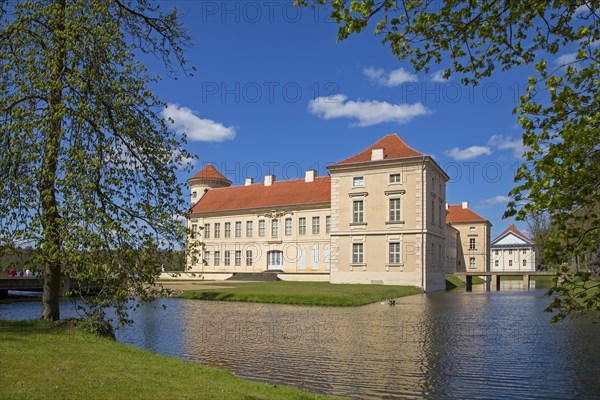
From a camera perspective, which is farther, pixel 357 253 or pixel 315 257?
pixel 315 257

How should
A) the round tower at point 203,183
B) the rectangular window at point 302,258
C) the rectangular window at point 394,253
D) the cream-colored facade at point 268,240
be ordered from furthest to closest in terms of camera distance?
the round tower at point 203,183, the rectangular window at point 302,258, the cream-colored facade at point 268,240, the rectangular window at point 394,253

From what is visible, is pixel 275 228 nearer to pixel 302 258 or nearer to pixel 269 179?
pixel 302 258

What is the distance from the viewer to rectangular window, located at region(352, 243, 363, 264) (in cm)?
4403

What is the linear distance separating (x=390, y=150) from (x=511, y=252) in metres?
59.3

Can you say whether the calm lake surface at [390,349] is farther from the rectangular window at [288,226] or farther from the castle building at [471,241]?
the castle building at [471,241]

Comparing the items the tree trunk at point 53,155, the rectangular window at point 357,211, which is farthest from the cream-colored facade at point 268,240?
the tree trunk at point 53,155

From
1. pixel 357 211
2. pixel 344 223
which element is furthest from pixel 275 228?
pixel 357 211

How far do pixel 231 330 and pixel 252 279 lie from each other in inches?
1389

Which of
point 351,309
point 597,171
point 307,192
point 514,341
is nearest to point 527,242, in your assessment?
point 307,192

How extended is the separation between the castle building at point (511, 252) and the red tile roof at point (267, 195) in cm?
5080

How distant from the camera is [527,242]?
9188cm

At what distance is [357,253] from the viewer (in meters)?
44.2

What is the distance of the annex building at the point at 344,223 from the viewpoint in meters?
41.9

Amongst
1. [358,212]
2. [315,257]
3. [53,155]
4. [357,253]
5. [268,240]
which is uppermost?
[358,212]
